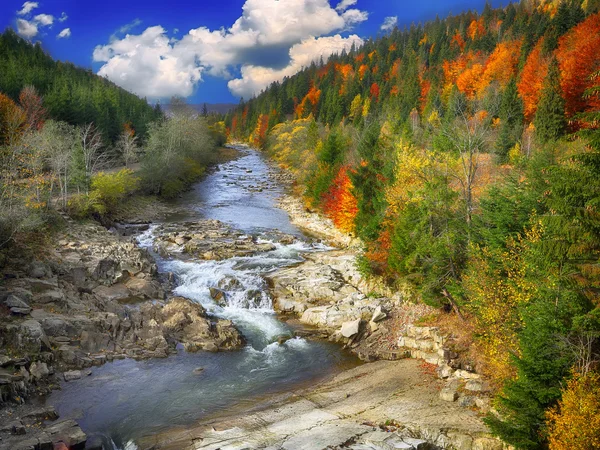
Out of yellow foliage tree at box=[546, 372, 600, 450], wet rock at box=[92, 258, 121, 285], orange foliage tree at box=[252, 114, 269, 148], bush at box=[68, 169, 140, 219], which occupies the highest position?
orange foliage tree at box=[252, 114, 269, 148]

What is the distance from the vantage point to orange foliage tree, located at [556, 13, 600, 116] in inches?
2052

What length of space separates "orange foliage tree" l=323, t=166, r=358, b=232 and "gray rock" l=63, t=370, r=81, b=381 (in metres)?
24.6

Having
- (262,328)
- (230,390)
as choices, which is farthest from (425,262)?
(230,390)

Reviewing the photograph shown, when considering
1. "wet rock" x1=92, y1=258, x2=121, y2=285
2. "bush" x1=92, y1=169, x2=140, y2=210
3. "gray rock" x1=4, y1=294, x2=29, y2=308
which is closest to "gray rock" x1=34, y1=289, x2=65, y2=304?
"gray rock" x1=4, y1=294, x2=29, y2=308

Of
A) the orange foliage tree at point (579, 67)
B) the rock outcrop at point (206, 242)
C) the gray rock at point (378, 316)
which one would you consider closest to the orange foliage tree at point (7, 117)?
the rock outcrop at point (206, 242)

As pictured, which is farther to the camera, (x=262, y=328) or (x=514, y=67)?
(x=514, y=67)

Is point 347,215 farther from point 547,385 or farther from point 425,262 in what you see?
point 547,385

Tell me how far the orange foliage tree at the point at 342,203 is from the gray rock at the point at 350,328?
15305 millimetres

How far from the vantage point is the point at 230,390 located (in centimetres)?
1881

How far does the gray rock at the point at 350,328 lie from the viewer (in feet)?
76.4

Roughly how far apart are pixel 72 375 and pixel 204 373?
5.70 m

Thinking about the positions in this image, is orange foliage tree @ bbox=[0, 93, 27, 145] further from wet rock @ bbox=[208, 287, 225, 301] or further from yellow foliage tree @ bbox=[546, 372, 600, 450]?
yellow foliage tree @ bbox=[546, 372, 600, 450]

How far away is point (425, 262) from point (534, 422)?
11176 millimetres

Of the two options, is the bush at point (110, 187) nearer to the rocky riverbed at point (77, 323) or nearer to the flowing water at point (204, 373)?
the rocky riverbed at point (77, 323)
